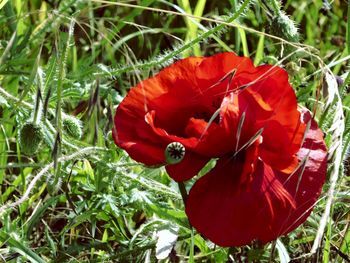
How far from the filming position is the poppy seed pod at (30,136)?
4.52 feet

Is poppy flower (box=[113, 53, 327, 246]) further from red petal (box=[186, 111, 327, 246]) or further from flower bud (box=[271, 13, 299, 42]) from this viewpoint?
flower bud (box=[271, 13, 299, 42])

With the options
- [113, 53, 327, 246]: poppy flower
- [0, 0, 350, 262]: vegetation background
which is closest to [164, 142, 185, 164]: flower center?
[113, 53, 327, 246]: poppy flower

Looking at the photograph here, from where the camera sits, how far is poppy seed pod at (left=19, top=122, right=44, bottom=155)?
1.38m

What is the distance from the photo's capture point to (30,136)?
1382 millimetres

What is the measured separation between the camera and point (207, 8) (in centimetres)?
274

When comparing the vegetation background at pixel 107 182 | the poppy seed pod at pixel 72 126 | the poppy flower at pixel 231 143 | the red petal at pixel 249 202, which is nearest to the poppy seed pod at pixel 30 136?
the vegetation background at pixel 107 182

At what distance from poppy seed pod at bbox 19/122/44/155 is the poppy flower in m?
0.23

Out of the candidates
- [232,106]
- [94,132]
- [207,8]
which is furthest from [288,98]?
[207,8]

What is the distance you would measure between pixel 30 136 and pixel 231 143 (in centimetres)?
39

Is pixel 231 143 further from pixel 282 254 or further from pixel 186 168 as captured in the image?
pixel 282 254

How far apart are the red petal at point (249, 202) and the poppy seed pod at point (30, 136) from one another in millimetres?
341

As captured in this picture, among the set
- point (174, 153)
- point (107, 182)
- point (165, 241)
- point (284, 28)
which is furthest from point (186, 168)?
point (284, 28)

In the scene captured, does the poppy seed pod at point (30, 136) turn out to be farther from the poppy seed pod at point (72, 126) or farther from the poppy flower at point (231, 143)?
the poppy flower at point (231, 143)

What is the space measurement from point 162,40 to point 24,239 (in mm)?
1282
